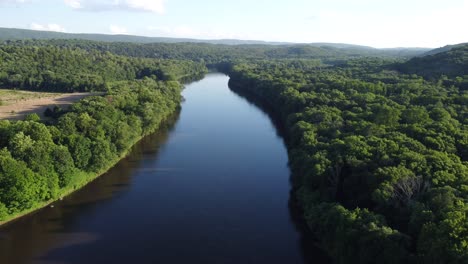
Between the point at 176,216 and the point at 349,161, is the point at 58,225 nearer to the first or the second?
the point at 176,216

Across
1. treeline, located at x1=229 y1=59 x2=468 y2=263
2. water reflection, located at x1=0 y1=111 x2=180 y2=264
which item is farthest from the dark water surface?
treeline, located at x1=229 y1=59 x2=468 y2=263

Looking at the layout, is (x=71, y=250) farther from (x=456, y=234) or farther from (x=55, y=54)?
(x=55, y=54)

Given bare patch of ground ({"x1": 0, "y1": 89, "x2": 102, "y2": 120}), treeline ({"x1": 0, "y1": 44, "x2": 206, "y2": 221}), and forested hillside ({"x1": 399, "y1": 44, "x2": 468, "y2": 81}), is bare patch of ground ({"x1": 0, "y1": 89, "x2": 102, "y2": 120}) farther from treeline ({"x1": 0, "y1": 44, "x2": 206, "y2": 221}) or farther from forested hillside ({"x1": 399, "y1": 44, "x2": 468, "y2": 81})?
forested hillside ({"x1": 399, "y1": 44, "x2": 468, "y2": 81})

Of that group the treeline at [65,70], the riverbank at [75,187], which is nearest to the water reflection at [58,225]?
the riverbank at [75,187]

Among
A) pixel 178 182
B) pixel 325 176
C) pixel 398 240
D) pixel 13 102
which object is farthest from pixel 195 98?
pixel 398 240

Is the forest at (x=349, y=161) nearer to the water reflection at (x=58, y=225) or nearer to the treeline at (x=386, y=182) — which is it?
the treeline at (x=386, y=182)

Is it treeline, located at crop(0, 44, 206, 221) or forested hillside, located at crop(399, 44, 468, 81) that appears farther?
forested hillside, located at crop(399, 44, 468, 81)
